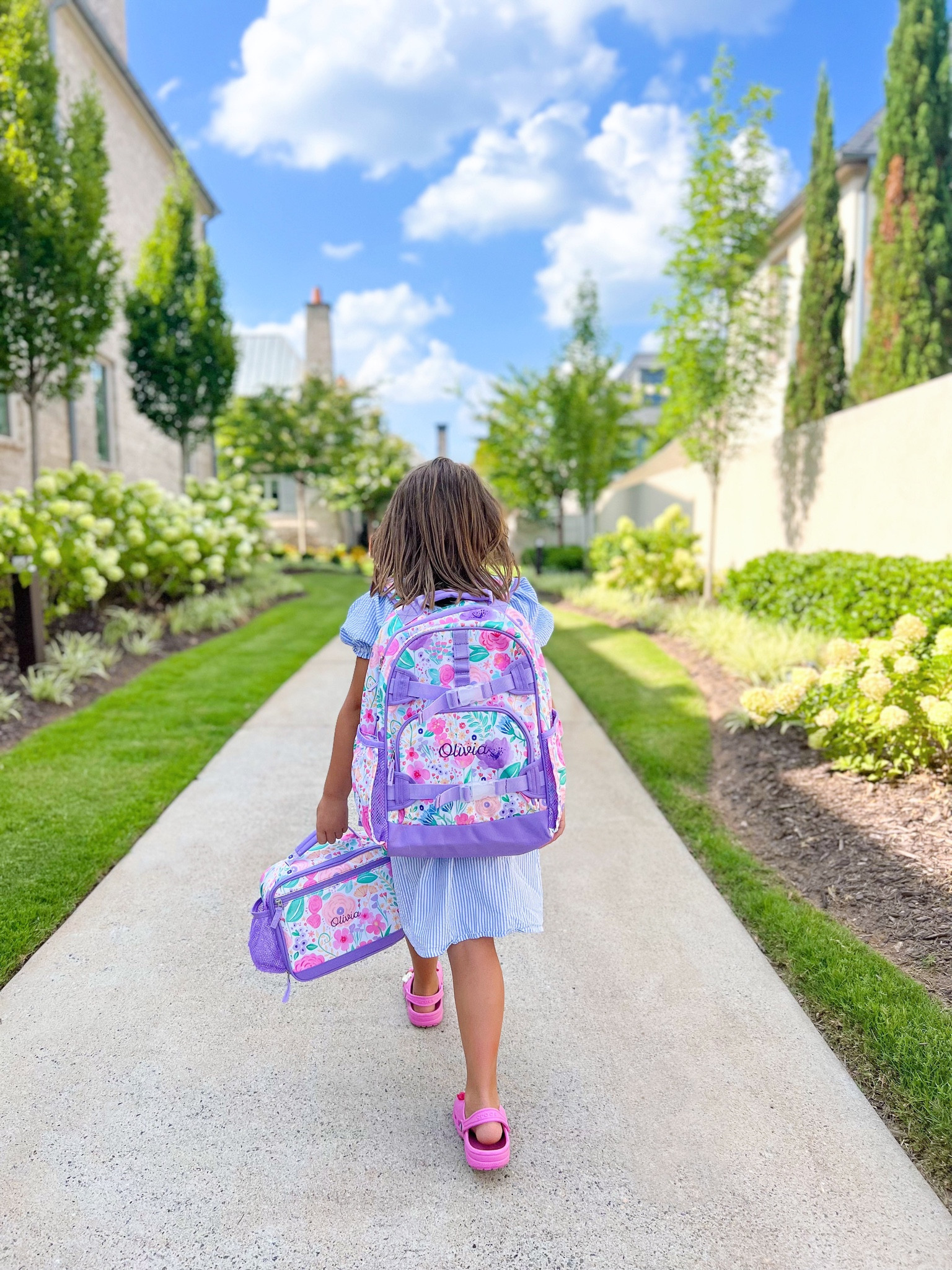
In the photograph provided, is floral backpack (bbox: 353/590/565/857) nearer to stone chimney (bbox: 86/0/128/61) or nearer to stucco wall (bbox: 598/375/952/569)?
stucco wall (bbox: 598/375/952/569)

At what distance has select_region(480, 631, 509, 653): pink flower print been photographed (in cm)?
192

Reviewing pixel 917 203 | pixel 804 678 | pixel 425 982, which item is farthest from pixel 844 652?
pixel 917 203

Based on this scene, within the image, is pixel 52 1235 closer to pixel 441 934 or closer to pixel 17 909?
pixel 441 934

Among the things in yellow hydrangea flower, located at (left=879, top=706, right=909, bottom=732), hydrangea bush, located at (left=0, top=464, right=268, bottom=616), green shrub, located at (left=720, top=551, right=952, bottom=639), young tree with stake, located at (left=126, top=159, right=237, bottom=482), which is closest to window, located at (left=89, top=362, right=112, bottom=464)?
young tree with stake, located at (left=126, top=159, right=237, bottom=482)

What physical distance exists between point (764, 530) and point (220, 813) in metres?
8.45

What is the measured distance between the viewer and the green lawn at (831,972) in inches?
84.5

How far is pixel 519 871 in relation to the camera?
2105mm

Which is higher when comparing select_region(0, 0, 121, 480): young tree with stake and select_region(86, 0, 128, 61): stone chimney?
select_region(86, 0, 128, 61): stone chimney

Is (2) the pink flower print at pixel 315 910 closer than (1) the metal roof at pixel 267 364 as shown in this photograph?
Yes

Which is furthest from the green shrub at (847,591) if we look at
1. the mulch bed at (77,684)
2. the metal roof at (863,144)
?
the metal roof at (863,144)

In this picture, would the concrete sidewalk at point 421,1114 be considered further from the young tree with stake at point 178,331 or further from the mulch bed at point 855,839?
the young tree with stake at point 178,331

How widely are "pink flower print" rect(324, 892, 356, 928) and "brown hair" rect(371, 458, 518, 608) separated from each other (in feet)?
2.60

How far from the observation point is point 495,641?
1.92 metres

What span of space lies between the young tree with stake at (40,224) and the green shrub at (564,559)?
35.4 ft
